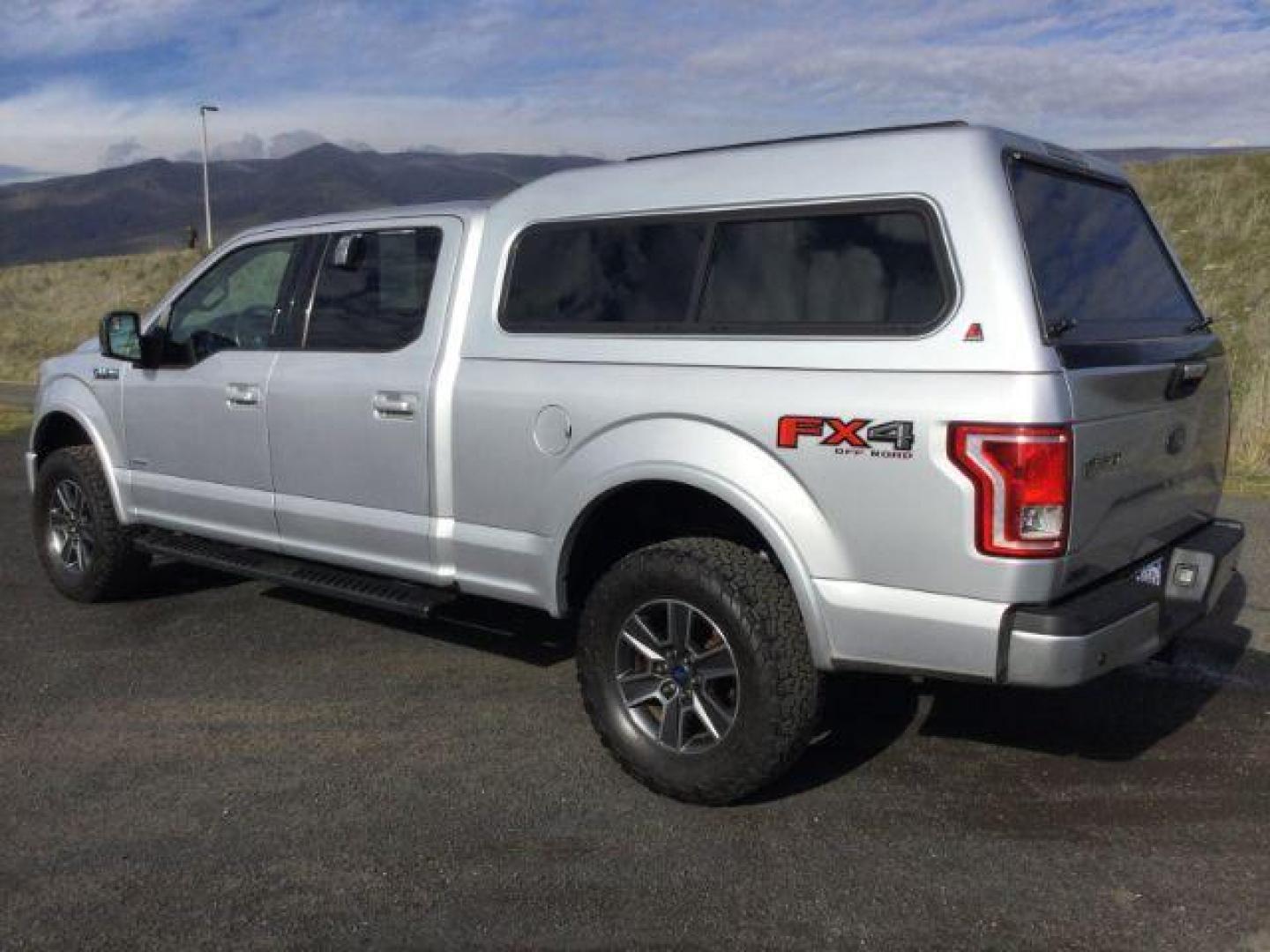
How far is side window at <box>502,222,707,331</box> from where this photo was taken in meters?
3.86

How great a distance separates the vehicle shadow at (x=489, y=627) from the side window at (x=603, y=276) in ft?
5.26

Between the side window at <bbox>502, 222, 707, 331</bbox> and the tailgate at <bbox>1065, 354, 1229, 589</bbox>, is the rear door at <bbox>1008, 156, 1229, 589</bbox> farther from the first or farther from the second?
the side window at <bbox>502, 222, 707, 331</bbox>

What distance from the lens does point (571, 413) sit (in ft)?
13.0

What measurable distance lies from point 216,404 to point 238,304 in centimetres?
49

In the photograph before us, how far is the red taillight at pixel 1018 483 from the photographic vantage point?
3.03 metres

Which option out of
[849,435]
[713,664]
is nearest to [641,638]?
[713,664]

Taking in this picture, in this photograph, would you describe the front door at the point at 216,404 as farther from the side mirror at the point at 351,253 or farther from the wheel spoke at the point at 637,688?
the wheel spoke at the point at 637,688

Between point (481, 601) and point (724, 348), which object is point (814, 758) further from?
point (481, 601)

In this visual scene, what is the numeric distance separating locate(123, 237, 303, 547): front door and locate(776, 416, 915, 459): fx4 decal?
2569 mm

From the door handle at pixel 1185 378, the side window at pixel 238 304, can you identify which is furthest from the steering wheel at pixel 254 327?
the door handle at pixel 1185 378

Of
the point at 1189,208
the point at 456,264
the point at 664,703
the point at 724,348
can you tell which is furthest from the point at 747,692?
the point at 1189,208

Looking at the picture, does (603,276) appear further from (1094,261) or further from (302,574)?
(302,574)

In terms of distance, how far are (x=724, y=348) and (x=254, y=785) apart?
2.13 m

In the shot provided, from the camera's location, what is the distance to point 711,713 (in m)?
A: 3.76
